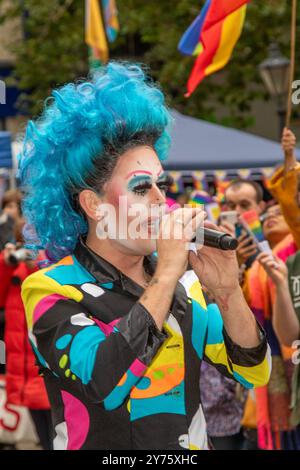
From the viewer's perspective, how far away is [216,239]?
225 cm

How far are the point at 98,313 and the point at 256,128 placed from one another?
54.5ft

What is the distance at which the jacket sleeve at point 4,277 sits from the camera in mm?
5941

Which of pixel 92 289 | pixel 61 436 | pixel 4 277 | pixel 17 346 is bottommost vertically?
pixel 17 346

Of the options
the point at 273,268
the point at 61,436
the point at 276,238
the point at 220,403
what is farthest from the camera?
the point at 276,238

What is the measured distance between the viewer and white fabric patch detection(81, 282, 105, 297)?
2338 millimetres

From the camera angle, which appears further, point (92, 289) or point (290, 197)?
point (290, 197)

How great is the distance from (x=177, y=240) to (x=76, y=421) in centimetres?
53

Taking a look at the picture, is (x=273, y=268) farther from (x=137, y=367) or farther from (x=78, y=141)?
(x=137, y=367)

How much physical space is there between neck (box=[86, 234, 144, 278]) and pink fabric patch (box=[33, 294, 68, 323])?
8.5 inches

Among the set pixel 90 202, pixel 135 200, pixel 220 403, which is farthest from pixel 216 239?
pixel 220 403

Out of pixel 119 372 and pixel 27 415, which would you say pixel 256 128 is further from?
pixel 119 372

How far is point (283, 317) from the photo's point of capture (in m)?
4.32

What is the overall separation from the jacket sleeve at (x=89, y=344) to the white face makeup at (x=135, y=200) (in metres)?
0.21

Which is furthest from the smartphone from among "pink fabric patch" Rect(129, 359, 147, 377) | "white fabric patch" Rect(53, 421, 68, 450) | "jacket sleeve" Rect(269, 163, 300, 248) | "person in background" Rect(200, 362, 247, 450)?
"pink fabric patch" Rect(129, 359, 147, 377)
